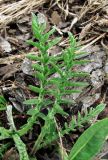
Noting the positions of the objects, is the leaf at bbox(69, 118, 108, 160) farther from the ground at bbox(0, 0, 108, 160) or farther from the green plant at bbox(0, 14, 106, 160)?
the ground at bbox(0, 0, 108, 160)

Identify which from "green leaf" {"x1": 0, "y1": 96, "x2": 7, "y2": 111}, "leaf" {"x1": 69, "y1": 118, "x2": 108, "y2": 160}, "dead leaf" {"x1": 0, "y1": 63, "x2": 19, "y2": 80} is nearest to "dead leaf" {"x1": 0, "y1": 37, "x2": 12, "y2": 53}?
"dead leaf" {"x1": 0, "y1": 63, "x2": 19, "y2": 80}

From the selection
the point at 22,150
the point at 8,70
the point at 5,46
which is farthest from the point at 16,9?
the point at 22,150

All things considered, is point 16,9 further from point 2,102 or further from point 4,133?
point 4,133

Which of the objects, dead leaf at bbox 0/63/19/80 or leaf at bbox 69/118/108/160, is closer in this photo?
leaf at bbox 69/118/108/160

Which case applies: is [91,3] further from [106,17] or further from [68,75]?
[68,75]

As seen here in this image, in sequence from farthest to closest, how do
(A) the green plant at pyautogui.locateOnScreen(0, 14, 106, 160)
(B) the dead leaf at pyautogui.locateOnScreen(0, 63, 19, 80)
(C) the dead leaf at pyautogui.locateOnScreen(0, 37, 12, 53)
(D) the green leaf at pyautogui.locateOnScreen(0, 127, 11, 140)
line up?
(C) the dead leaf at pyautogui.locateOnScreen(0, 37, 12, 53) → (B) the dead leaf at pyautogui.locateOnScreen(0, 63, 19, 80) → (D) the green leaf at pyautogui.locateOnScreen(0, 127, 11, 140) → (A) the green plant at pyautogui.locateOnScreen(0, 14, 106, 160)
